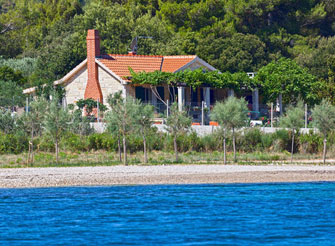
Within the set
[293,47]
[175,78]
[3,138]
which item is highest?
[293,47]

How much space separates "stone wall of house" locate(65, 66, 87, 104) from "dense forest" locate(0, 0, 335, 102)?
710 centimetres

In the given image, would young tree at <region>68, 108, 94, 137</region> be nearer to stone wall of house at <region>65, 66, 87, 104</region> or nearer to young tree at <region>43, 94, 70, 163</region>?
young tree at <region>43, 94, 70, 163</region>

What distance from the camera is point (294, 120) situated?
137ft

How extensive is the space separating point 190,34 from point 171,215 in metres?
47.4

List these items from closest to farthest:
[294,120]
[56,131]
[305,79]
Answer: [56,131]
[294,120]
[305,79]

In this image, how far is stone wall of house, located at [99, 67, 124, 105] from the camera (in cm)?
5550

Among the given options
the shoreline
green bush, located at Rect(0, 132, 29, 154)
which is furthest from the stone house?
the shoreline

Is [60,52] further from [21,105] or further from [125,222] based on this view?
[125,222]

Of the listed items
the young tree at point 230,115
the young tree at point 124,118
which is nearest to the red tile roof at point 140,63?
the young tree at point 124,118

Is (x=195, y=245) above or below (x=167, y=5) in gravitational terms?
below

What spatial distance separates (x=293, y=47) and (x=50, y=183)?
170 ft

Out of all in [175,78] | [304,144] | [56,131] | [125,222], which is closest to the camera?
[125,222]

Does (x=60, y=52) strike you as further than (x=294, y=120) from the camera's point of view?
Yes

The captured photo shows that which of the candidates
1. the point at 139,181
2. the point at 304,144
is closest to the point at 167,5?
the point at 304,144
